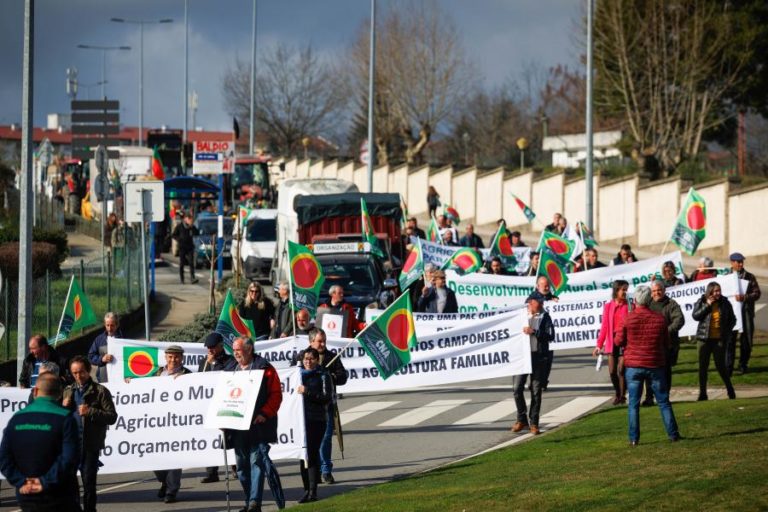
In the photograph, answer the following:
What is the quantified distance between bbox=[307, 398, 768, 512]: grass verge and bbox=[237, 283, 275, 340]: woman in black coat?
5.31 metres

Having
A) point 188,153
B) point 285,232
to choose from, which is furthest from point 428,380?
point 188,153

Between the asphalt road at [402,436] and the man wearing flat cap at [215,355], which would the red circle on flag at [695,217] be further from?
the man wearing flat cap at [215,355]

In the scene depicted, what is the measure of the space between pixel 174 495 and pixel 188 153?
3828cm

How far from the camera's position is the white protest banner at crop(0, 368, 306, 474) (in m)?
14.3

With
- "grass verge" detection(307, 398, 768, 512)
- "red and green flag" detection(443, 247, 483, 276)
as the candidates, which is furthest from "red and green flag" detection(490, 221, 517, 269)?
"grass verge" detection(307, 398, 768, 512)

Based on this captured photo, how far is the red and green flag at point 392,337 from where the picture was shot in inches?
607

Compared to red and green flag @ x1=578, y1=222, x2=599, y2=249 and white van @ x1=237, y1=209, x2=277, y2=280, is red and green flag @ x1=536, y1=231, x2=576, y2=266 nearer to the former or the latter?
red and green flag @ x1=578, y1=222, x2=599, y2=249

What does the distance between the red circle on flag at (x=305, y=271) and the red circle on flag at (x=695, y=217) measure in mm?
8286

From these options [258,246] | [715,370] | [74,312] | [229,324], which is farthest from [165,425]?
[258,246]

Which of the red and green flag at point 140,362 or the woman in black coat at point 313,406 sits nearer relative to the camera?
the woman in black coat at point 313,406

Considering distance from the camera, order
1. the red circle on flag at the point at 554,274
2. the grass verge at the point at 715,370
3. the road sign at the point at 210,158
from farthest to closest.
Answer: the road sign at the point at 210,158
the red circle on flag at the point at 554,274
the grass verge at the point at 715,370

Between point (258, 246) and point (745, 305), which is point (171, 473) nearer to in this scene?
point (745, 305)

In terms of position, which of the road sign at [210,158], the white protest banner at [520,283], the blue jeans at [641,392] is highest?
the road sign at [210,158]

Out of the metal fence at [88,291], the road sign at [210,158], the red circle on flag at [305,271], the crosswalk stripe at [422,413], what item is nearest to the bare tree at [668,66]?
the road sign at [210,158]
